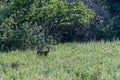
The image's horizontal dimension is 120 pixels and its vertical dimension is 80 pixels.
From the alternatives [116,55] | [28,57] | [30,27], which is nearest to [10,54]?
[28,57]

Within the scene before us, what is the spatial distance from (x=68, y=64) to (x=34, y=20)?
6235 mm

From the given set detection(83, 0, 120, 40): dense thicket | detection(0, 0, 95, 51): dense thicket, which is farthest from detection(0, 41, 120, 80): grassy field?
detection(83, 0, 120, 40): dense thicket

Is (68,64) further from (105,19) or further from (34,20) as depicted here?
(105,19)

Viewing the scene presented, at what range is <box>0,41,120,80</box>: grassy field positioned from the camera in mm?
8523

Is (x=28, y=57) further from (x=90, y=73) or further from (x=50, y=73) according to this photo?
(x=90, y=73)

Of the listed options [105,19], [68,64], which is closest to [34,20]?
[105,19]

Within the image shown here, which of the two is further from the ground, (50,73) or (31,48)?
(50,73)

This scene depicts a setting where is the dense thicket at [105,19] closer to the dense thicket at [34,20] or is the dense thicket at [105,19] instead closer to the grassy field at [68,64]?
the dense thicket at [34,20]

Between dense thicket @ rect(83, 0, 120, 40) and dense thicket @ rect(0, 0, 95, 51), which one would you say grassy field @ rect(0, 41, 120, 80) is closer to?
dense thicket @ rect(0, 0, 95, 51)

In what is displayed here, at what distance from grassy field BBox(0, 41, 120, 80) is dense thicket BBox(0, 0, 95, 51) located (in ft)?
6.15

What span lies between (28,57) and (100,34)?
22.5 ft

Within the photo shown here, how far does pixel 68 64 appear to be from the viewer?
10383 millimetres

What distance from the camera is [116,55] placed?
11.9m

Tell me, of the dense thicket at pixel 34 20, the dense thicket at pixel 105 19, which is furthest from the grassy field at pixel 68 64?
the dense thicket at pixel 105 19
